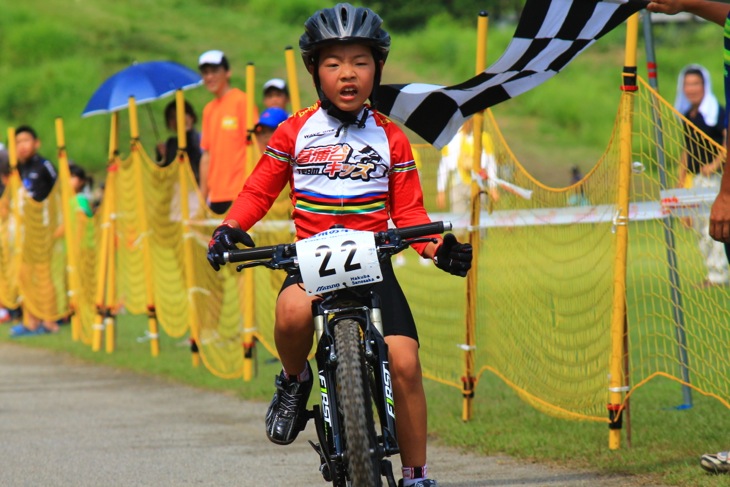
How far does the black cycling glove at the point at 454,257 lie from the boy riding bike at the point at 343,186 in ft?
0.69

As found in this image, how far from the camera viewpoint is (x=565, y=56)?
282 inches

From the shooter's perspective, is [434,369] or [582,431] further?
[434,369]

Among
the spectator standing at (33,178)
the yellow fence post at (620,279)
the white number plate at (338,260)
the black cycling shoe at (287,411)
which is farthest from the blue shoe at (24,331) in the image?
the white number plate at (338,260)

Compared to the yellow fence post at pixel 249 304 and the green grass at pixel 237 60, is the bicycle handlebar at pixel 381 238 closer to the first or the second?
the yellow fence post at pixel 249 304

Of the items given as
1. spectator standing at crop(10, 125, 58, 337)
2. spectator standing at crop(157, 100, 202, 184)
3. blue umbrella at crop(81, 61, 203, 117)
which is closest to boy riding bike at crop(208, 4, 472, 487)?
spectator standing at crop(157, 100, 202, 184)

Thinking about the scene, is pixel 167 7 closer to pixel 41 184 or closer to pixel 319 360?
pixel 41 184

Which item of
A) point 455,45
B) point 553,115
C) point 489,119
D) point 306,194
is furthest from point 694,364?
point 455,45

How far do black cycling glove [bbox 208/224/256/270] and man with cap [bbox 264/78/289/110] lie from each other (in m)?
6.62

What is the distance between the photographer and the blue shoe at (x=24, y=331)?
16062 mm

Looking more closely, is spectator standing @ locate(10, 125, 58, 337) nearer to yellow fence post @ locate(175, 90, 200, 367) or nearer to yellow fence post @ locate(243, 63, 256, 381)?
yellow fence post @ locate(175, 90, 200, 367)

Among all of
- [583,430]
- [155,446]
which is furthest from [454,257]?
[155,446]

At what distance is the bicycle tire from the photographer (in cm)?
484

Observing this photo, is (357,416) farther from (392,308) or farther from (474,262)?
(474,262)

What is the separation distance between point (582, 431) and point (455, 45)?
214 feet
